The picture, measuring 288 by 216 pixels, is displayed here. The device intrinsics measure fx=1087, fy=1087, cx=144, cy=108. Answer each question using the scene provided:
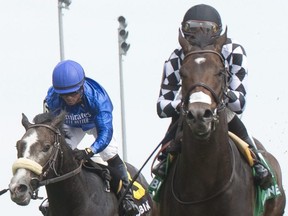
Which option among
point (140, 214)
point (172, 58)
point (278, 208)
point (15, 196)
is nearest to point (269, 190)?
point (278, 208)

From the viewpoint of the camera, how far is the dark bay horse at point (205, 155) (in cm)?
1001

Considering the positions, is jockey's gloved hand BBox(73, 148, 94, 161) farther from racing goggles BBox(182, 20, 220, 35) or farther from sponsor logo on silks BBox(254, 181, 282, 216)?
racing goggles BBox(182, 20, 220, 35)

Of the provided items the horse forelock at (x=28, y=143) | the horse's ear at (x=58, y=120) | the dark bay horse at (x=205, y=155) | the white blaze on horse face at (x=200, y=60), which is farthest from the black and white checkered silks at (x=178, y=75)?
the horse's ear at (x=58, y=120)

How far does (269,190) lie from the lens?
38.5 feet

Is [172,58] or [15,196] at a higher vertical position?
[172,58]

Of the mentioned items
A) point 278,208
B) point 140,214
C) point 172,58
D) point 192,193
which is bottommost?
point 140,214

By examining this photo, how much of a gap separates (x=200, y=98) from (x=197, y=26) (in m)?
1.55

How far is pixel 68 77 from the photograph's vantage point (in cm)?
1445

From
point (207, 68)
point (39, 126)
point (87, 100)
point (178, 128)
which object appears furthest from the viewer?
point (87, 100)

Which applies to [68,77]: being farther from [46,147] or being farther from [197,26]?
[197,26]

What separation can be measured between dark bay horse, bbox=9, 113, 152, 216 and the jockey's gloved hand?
0.37ft

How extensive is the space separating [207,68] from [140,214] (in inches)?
224

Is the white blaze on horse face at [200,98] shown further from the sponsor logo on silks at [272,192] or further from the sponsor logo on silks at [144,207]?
the sponsor logo on silks at [144,207]

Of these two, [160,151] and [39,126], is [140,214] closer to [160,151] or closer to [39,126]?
[39,126]
